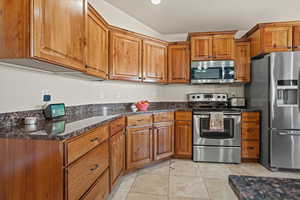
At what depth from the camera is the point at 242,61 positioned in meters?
3.33

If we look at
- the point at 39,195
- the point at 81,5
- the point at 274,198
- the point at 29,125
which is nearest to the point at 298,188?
the point at 274,198

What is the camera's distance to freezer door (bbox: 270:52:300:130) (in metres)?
2.61

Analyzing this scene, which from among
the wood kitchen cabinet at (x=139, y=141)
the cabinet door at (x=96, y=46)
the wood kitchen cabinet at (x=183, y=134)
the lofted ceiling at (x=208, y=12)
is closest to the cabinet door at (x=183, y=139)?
the wood kitchen cabinet at (x=183, y=134)

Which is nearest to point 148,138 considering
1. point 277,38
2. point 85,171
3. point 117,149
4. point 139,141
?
point 139,141

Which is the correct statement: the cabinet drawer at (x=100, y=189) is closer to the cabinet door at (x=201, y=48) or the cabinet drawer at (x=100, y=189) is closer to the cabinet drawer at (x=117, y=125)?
the cabinet drawer at (x=117, y=125)

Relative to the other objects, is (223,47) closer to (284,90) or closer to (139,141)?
(284,90)

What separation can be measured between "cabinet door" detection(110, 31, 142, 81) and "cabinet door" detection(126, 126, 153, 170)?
91 centimetres

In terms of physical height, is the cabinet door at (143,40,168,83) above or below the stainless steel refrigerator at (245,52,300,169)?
above

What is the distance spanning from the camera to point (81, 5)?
1.72m

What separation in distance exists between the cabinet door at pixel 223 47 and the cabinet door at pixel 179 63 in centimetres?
52

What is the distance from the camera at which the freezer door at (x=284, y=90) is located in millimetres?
2613

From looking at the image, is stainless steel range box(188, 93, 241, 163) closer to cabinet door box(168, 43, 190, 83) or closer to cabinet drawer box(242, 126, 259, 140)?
cabinet drawer box(242, 126, 259, 140)

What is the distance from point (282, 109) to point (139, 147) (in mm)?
2272

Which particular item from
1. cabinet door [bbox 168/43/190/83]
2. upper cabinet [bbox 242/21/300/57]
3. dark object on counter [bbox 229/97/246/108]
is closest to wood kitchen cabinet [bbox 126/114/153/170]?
cabinet door [bbox 168/43/190/83]
